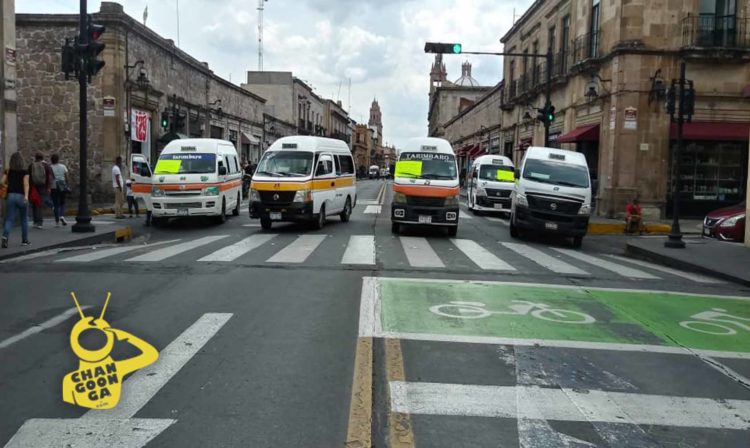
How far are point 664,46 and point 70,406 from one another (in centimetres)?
2461

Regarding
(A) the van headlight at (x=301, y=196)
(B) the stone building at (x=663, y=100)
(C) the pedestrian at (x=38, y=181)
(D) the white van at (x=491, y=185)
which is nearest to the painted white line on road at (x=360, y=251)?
(A) the van headlight at (x=301, y=196)

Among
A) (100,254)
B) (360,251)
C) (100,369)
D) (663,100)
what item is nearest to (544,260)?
(360,251)

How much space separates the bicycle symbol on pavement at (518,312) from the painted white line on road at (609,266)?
13.1ft

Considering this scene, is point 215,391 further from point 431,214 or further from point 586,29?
point 586,29

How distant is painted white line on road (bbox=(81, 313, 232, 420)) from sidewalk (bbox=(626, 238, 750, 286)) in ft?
29.5

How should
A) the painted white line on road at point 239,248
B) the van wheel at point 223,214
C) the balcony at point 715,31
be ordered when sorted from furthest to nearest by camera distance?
the balcony at point 715,31
the van wheel at point 223,214
the painted white line on road at point 239,248

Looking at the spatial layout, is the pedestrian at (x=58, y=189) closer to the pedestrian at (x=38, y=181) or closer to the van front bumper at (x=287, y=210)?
the pedestrian at (x=38, y=181)

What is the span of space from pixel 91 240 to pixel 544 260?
32.0 feet

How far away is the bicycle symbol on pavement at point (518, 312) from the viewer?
7398mm

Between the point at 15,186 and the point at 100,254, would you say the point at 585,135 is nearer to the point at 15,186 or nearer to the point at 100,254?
the point at 100,254

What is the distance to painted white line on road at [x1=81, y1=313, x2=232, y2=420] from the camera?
4.41m

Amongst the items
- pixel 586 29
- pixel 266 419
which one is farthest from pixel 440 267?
pixel 586 29

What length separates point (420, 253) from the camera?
12883 mm

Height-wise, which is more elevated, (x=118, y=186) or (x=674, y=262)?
(x=118, y=186)
